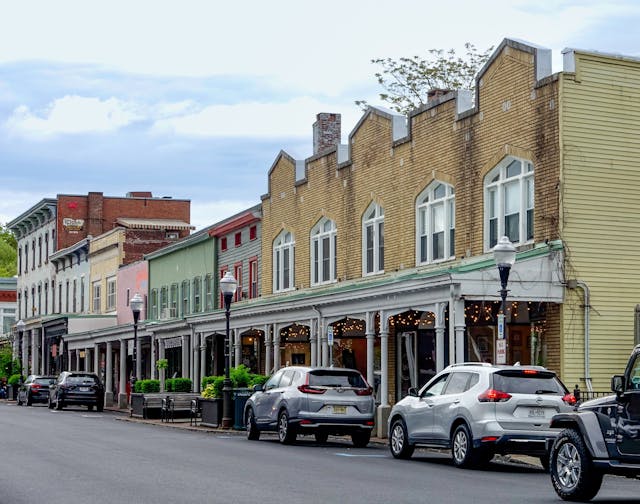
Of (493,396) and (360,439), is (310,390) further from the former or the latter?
(493,396)

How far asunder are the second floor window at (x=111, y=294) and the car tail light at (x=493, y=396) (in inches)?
1831

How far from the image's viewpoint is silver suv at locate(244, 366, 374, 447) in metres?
24.7

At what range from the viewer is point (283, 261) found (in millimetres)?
41625

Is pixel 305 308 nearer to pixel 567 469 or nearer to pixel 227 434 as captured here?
pixel 227 434

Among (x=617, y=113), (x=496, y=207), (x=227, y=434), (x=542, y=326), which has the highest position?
(x=617, y=113)

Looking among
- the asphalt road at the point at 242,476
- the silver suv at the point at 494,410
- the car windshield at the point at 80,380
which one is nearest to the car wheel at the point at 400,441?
the asphalt road at the point at 242,476

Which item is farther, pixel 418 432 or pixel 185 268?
pixel 185 268

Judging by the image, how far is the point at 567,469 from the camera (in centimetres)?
1446

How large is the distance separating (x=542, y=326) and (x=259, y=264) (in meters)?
18.4

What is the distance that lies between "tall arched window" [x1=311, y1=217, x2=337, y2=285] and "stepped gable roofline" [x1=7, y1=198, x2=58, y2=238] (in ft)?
129

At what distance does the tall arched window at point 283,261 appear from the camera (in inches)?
1610

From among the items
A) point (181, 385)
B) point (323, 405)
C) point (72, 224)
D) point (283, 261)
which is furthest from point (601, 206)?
point (72, 224)

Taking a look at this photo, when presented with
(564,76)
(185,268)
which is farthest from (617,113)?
(185,268)

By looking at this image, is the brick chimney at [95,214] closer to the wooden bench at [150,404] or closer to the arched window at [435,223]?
the wooden bench at [150,404]
